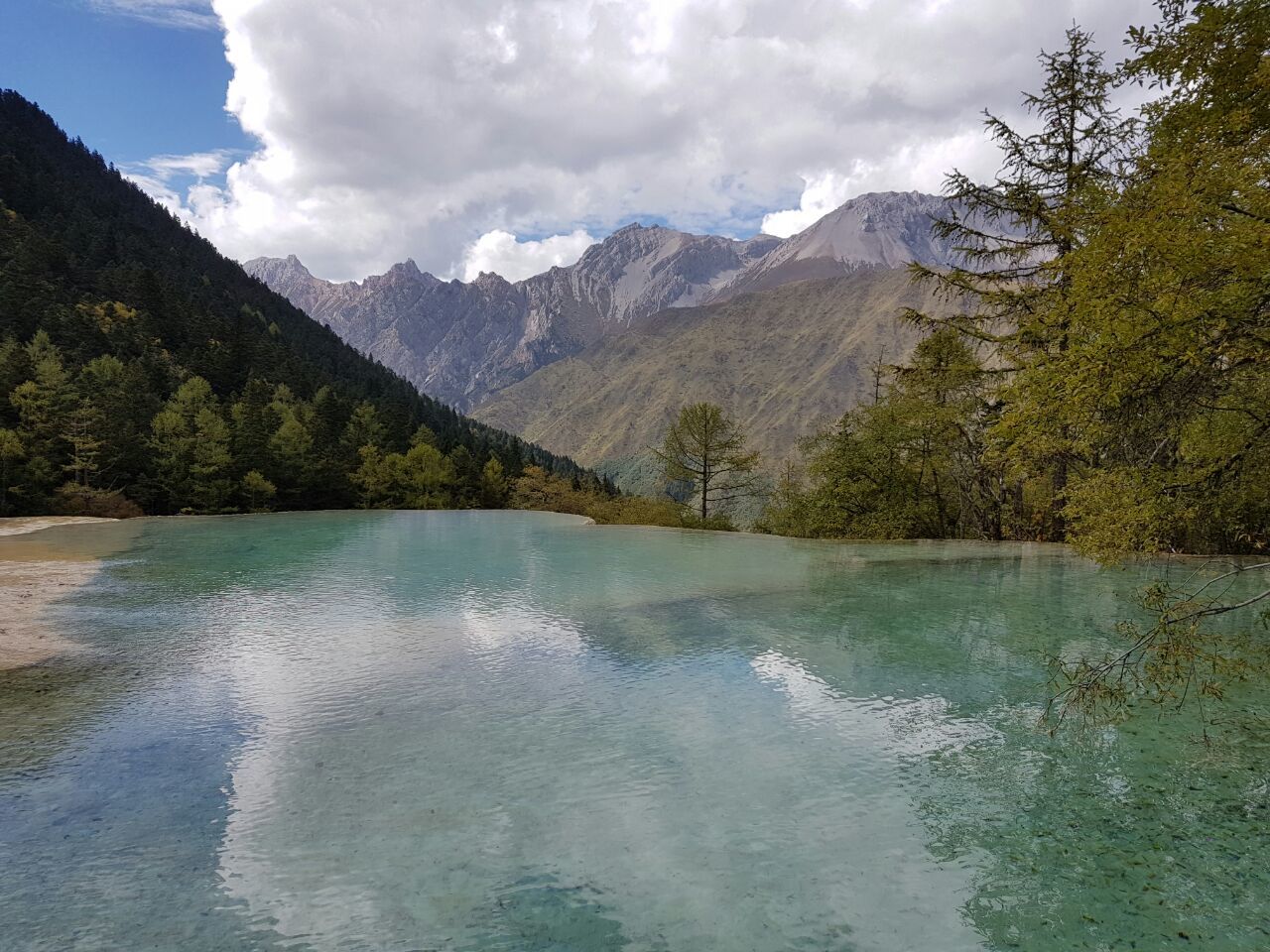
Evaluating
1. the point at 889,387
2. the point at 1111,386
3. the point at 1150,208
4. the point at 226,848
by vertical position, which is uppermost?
the point at 889,387

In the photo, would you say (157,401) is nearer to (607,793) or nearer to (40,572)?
(40,572)

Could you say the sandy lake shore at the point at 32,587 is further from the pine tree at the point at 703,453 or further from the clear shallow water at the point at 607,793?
Result: the pine tree at the point at 703,453

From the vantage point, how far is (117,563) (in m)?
17.2

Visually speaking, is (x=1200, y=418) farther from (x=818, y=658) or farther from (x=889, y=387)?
(x=889, y=387)

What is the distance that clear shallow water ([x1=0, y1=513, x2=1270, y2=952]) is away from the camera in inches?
158

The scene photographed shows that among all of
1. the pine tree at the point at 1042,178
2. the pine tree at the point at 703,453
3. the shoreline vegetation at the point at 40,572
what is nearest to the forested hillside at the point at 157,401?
the shoreline vegetation at the point at 40,572

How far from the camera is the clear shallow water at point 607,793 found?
401 centimetres

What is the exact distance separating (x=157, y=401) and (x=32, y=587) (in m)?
39.8

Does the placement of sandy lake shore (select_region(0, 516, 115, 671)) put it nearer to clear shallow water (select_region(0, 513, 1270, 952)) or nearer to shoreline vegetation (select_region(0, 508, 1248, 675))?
shoreline vegetation (select_region(0, 508, 1248, 675))

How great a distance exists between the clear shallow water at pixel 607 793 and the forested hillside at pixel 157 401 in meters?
32.8

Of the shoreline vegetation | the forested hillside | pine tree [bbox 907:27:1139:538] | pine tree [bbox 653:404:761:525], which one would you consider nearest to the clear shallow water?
the shoreline vegetation

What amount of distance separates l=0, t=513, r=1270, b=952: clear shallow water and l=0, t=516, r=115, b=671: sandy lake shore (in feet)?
1.82

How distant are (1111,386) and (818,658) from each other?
516 cm

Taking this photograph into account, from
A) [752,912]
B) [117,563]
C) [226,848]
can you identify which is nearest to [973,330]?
[752,912]
